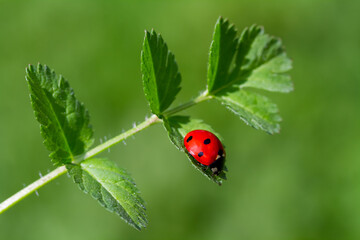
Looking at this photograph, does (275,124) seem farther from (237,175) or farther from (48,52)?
(48,52)

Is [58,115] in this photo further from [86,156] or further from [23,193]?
[23,193]

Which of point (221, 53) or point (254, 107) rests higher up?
point (221, 53)

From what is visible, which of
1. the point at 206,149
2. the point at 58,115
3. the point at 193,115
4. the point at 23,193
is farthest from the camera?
the point at 193,115

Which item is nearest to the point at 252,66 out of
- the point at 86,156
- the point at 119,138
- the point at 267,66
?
the point at 267,66

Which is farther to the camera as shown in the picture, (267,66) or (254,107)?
(267,66)

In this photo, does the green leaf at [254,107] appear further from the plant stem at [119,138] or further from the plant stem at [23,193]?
the plant stem at [23,193]

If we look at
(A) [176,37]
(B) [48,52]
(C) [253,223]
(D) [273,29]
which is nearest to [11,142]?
(B) [48,52]

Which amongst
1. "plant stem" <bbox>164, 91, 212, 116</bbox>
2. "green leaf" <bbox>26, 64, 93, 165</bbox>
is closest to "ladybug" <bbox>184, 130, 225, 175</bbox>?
"plant stem" <bbox>164, 91, 212, 116</bbox>

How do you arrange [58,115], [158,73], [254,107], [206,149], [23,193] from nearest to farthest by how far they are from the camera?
[23,193] → [58,115] → [158,73] → [254,107] → [206,149]
